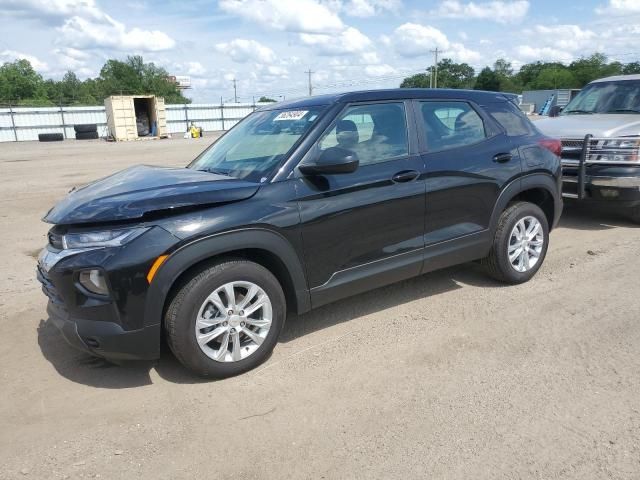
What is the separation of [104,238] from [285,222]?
44.7 inches

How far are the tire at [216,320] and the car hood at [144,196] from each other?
0.45 metres

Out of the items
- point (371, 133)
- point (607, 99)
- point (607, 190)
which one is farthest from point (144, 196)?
point (607, 99)

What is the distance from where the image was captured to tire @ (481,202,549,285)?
15.6ft

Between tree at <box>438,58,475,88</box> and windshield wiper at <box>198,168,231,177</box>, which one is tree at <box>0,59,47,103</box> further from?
windshield wiper at <box>198,168,231,177</box>

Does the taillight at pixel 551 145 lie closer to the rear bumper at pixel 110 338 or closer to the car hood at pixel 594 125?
the car hood at pixel 594 125

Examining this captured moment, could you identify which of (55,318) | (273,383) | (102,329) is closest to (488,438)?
(273,383)

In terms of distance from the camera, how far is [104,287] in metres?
3.05

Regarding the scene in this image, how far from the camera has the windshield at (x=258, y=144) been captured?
12.2ft

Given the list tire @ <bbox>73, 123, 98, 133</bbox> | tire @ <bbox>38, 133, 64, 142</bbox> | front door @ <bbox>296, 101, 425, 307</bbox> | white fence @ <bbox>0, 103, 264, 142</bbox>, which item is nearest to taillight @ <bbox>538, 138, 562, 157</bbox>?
front door @ <bbox>296, 101, 425, 307</bbox>

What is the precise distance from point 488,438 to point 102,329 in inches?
90.0

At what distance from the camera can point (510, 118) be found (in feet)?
16.2

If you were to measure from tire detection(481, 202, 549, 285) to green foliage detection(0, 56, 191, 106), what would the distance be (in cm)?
9074

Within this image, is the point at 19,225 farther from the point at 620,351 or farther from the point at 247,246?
the point at 620,351

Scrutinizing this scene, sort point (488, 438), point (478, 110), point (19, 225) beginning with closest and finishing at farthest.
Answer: point (488, 438)
point (478, 110)
point (19, 225)
